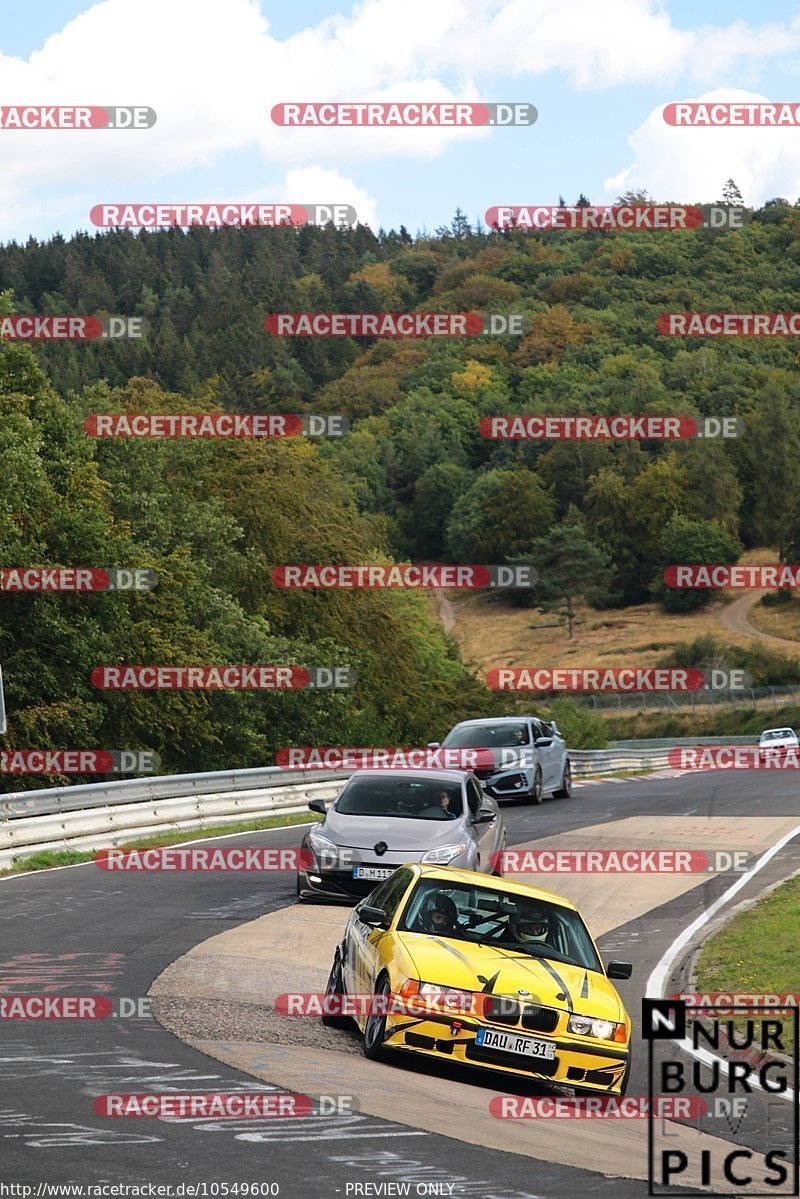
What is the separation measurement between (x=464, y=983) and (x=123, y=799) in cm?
1540

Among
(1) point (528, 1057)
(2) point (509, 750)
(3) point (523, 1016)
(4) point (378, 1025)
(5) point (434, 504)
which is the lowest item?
(2) point (509, 750)

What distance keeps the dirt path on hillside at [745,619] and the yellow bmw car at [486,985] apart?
3994 inches

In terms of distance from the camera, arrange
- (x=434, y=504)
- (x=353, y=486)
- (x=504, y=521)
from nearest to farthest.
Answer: (x=353, y=486) < (x=504, y=521) < (x=434, y=504)

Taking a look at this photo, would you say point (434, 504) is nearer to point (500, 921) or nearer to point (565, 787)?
point (565, 787)

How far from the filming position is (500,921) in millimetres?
10766

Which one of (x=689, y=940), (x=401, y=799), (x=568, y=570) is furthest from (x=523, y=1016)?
(x=568, y=570)

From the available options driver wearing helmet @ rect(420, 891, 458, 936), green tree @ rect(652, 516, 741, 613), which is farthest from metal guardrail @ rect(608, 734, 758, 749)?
green tree @ rect(652, 516, 741, 613)

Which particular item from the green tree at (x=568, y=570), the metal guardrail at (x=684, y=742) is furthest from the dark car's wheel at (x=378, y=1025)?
the green tree at (x=568, y=570)

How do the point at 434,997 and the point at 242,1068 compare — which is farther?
the point at 434,997

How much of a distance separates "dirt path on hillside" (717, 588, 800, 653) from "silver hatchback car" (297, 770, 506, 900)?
95.1 meters

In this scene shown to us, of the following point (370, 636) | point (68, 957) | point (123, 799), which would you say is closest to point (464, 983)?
point (68, 957)

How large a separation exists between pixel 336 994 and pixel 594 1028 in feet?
7.50

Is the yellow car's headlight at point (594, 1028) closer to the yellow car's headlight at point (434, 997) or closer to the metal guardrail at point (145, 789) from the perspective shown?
the yellow car's headlight at point (434, 997)

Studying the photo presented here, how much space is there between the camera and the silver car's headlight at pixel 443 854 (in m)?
16.0
